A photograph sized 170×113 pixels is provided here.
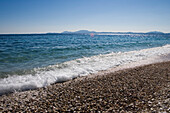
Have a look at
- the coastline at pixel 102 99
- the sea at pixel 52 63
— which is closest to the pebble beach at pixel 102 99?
the coastline at pixel 102 99

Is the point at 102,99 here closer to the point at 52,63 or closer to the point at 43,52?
the point at 52,63

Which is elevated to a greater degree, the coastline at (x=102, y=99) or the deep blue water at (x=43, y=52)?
the deep blue water at (x=43, y=52)

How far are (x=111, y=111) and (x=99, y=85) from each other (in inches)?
103

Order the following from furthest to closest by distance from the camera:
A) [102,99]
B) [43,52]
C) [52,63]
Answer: [43,52] < [52,63] < [102,99]

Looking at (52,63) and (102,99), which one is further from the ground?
(52,63)

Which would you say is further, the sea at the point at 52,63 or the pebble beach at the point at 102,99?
the sea at the point at 52,63

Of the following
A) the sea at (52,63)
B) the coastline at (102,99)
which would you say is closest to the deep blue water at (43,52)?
the sea at (52,63)

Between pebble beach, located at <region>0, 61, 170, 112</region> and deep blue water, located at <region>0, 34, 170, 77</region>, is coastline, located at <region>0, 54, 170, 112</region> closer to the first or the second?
pebble beach, located at <region>0, 61, 170, 112</region>

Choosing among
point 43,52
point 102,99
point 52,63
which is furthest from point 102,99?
point 43,52

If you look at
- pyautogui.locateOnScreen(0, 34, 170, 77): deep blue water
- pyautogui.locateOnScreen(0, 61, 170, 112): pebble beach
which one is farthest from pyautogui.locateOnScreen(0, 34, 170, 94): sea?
pyautogui.locateOnScreen(0, 61, 170, 112): pebble beach

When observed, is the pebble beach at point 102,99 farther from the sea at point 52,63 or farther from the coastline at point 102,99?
the sea at point 52,63

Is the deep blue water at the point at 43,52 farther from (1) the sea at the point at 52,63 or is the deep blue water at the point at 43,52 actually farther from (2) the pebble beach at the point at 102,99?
(2) the pebble beach at the point at 102,99

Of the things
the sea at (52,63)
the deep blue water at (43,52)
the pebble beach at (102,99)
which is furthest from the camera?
the deep blue water at (43,52)

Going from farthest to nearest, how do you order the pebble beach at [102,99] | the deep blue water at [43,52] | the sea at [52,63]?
the deep blue water at [43,52] < the sea at [52,63] < the pebble beach at [102,99]
